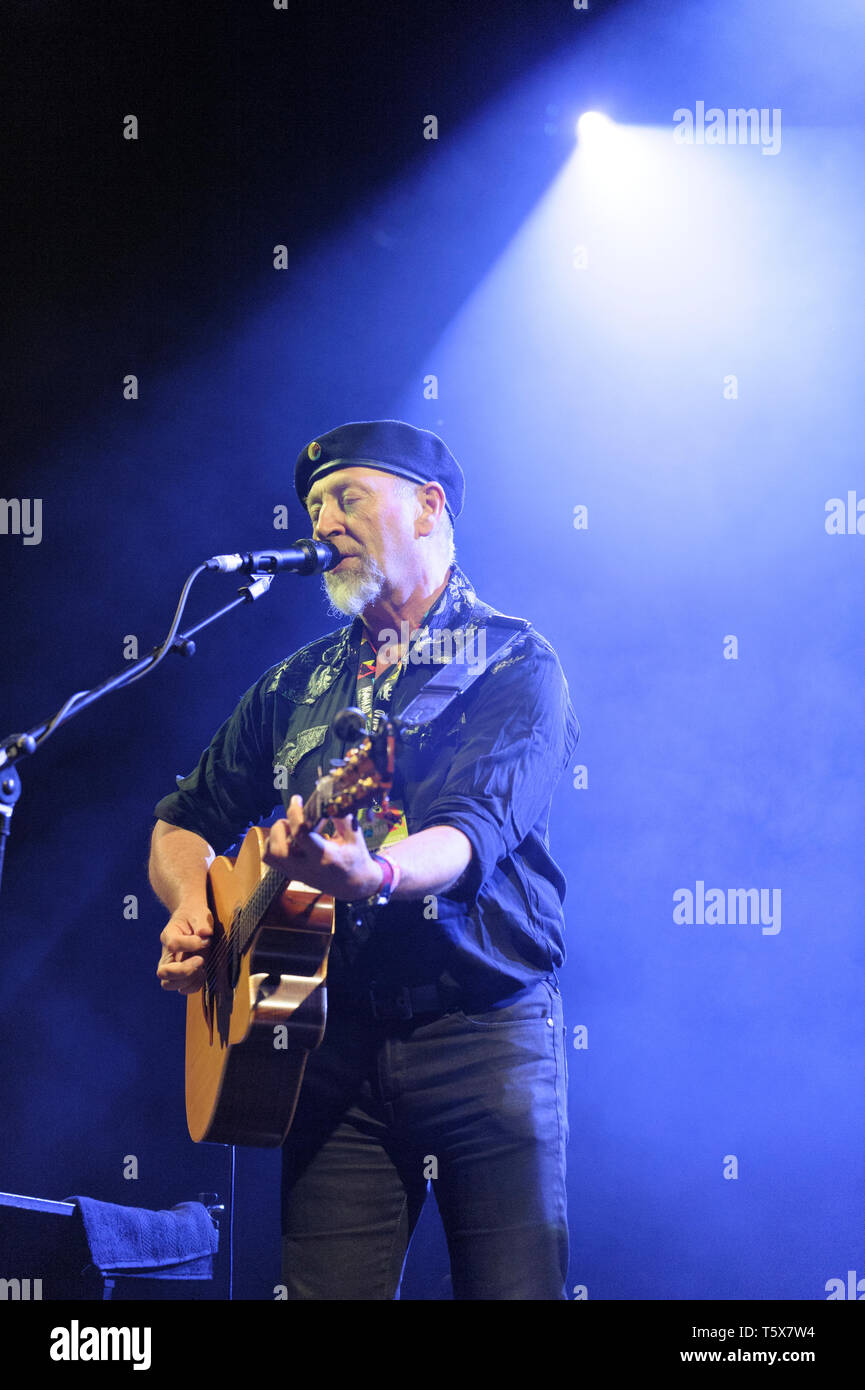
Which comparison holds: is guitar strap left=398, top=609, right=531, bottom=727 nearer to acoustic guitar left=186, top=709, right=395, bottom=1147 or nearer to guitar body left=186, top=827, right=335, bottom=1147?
acoustic guitar left=186, top=709, right=395, bottom=1147

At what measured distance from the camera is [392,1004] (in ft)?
7.20

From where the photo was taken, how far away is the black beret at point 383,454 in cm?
270

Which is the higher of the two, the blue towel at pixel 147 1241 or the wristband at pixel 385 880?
the wristband at pixel 385 880

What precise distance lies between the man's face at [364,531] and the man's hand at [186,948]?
758 mm

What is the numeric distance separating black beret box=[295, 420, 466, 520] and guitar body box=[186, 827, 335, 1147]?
962mm

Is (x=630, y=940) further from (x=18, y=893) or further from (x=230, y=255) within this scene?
(x=230, y=255)

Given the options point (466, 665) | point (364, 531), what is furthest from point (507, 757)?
point (364, 531)

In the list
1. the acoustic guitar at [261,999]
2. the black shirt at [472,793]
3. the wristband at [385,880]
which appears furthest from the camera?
the black shirt at [472,793]

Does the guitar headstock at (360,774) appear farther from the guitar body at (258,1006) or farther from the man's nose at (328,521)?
the man's nose at (328,521)

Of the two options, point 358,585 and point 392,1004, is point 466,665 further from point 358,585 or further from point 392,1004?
point 392,1004

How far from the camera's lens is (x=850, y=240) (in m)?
3.18

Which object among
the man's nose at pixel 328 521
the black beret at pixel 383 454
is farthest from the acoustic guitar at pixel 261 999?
the black beret at pixel 383 454
